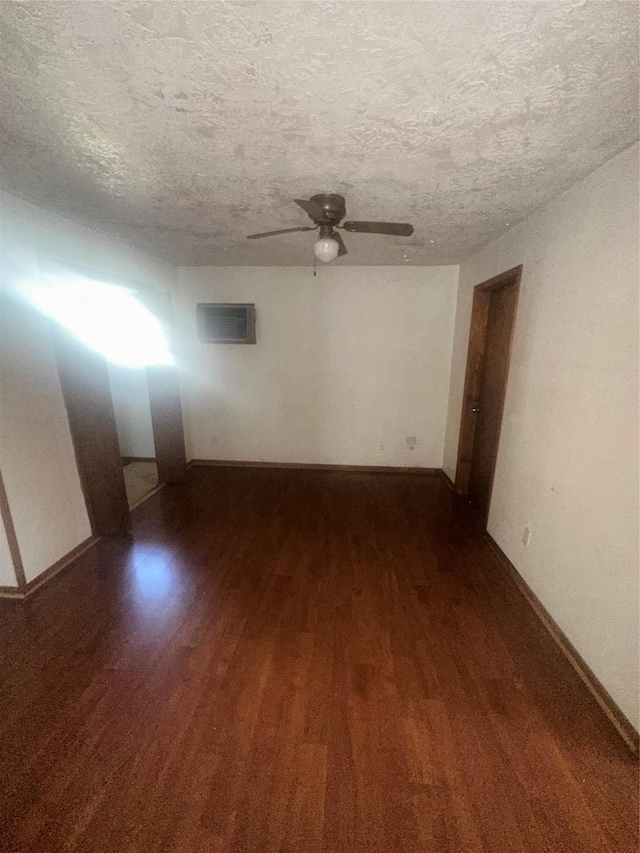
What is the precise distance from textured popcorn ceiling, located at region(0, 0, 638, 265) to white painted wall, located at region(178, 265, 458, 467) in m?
1.63

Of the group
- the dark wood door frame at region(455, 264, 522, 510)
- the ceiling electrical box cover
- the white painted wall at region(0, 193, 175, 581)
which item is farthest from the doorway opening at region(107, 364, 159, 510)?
the dark wood door frame at region(455, 264, 522, 510)

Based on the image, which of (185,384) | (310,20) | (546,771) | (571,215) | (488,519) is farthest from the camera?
(185,384)

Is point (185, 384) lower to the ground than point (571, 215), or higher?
lower

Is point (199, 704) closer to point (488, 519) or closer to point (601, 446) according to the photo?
point (601, 446)

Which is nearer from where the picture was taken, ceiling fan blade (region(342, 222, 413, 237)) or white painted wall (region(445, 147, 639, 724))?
white painted wall (region(445, 147, 639, 724))

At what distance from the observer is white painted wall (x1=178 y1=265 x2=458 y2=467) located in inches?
142

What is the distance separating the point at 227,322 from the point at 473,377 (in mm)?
2708

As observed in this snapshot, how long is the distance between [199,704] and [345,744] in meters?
0.66

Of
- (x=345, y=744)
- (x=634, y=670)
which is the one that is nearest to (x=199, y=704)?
(x=345, y=744)

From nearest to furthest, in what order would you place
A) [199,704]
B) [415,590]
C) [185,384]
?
[199,704] → [415,590] → [185,384]

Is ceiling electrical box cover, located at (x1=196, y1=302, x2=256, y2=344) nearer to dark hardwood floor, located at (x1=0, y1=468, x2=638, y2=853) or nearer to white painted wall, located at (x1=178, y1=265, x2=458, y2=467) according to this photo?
white painted wall, located at (x1=178, y1=265, x2=458, y2=467)

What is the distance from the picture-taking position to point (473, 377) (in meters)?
3.13

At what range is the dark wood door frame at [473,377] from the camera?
293cm

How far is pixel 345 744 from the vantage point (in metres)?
1.30
